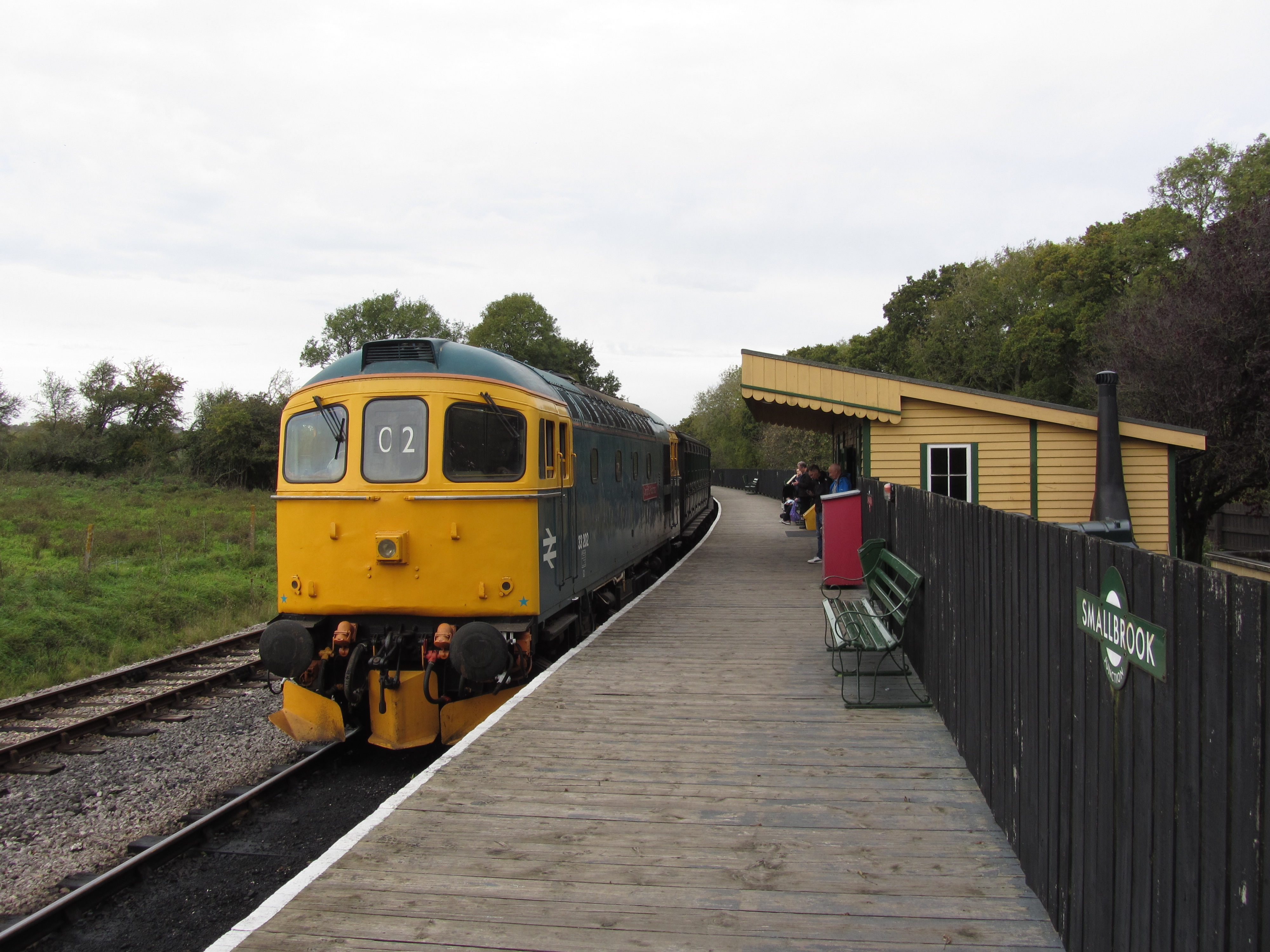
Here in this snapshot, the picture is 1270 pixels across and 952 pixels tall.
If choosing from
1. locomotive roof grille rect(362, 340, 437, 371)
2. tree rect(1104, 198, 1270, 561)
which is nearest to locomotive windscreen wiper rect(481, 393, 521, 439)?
locomotive roof grille rect(362, 340, 437, 371)

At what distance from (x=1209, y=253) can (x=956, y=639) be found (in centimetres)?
1786

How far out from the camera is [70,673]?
10.2m

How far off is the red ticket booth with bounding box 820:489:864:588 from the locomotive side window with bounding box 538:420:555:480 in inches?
183

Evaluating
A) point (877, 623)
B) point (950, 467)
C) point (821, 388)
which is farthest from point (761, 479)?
point (877, 623)

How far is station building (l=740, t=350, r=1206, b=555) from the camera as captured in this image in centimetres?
1195

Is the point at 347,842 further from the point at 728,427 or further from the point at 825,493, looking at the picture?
the point at 728,427

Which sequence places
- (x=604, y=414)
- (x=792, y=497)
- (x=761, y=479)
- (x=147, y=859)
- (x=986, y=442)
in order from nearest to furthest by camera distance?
1. (x=147, y=859)
2. (x=604, y=414)
3. (x=986, y=442)
4. (x=792, y=497)
5. (x=761, y=479)

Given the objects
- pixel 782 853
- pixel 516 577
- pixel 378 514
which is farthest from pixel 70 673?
pixel 782 853

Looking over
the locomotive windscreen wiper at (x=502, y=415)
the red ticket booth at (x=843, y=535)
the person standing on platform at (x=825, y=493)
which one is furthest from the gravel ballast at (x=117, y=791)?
the person standing on platform at (x=825, y=493)

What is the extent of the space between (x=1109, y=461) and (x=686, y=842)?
10.2m

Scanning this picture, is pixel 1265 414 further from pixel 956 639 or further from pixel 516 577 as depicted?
→ pixel 516 577

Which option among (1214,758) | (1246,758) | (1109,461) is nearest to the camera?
(1246,758)

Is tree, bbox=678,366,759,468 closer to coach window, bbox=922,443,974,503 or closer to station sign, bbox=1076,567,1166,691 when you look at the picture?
coach window, bbox=922,443,974,503

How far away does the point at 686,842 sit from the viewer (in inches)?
153
